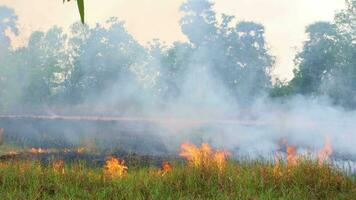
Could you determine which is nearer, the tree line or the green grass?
the green grass

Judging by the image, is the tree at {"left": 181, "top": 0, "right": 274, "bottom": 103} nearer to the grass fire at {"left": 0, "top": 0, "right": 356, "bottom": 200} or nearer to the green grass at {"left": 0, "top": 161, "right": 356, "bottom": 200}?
the grass fire at {"left": 0, "top": 0, "right": 356, "bottom": 200}

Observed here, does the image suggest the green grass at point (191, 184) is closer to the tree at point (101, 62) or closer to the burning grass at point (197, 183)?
the burning grass at point (197, 183)

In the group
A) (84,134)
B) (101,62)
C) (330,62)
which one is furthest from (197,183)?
(101,62)

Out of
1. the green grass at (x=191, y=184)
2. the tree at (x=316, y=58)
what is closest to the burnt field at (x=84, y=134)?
the tree at (x=316, y=58)

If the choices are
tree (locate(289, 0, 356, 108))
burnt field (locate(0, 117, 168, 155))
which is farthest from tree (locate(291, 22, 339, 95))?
burnt field (locate(0, 117, 168, 155))

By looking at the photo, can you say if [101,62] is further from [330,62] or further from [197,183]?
[197,183]

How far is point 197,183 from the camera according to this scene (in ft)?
36.3

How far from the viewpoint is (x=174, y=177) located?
37.1 feet

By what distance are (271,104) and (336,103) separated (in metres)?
6.35

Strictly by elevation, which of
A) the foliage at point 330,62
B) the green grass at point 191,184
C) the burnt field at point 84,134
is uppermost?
the foliage at point 330,62

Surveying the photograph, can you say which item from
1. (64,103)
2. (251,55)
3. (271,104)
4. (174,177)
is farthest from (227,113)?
(174,177)

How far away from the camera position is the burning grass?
10289 mm

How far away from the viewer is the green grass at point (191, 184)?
1027 centimetres

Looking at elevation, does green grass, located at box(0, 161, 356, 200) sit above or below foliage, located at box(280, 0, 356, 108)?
below
